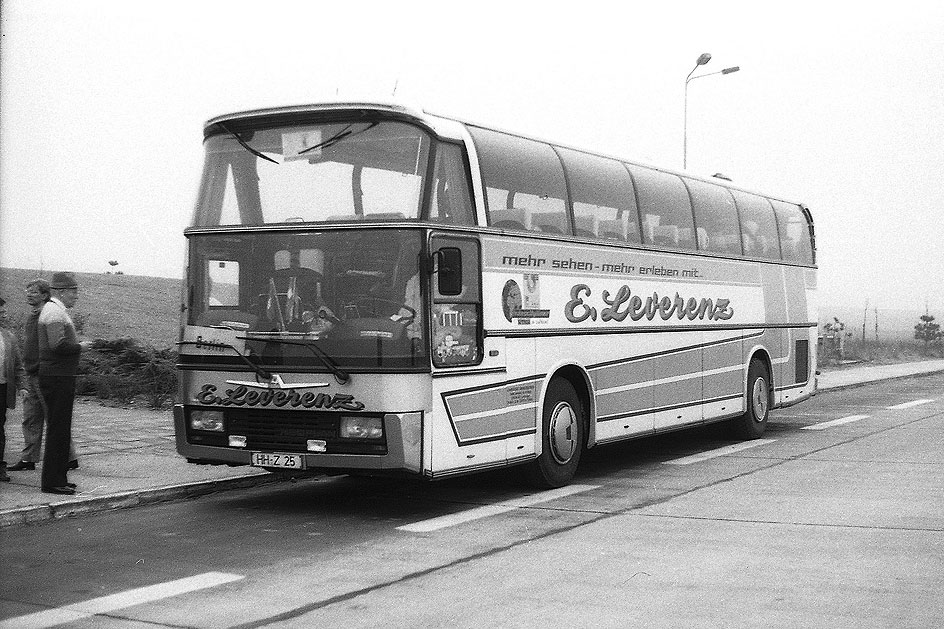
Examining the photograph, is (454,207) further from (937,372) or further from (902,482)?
(937,372)

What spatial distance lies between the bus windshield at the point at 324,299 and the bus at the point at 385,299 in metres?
0.01

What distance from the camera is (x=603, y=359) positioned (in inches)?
504

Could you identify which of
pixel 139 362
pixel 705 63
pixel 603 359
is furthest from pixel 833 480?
pixel 705 63

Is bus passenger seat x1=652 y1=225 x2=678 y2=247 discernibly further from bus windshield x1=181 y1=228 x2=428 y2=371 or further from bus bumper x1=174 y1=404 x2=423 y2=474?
bus bumper x1=174 y1=404 x2=423 y2=474

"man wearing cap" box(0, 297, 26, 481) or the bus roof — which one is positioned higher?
the bus roof

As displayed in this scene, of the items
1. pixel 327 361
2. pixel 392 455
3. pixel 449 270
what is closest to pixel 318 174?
pixel 449 270

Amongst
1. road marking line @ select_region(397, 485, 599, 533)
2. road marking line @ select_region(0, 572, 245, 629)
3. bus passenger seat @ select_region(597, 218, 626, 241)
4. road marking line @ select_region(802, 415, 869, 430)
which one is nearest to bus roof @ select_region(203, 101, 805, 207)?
bus passenger seat @ select_region(597, 218, 626, 241)

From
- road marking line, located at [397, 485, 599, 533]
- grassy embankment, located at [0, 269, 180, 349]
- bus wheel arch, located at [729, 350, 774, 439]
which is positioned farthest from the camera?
grassy embankment, located at [0, 269, 180, 349]

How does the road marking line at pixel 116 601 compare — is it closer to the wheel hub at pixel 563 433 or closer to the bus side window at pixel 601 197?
the wheel hub at pixel 563 433

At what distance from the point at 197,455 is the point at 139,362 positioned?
1022 centimetres

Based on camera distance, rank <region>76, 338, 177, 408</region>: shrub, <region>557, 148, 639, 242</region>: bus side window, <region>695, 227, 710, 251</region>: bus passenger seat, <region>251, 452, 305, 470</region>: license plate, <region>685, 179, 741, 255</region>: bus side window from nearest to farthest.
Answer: <region>251, 452, 305, 470</region>: license plate, <region>557, 148, 639, 242</region>: bus side window, <region>695, 227, 710, 251</region>: bus passenger seat, <region>685, 179, 741, 255</region>: bus side window, <region>76, 338, 177, 408</region>: shrub

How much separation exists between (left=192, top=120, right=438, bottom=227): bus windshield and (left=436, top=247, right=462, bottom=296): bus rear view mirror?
43 centimetres

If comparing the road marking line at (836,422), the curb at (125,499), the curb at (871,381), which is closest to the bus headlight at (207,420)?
the curb at (125,499)

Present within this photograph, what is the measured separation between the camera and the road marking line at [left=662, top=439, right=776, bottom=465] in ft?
46.3
